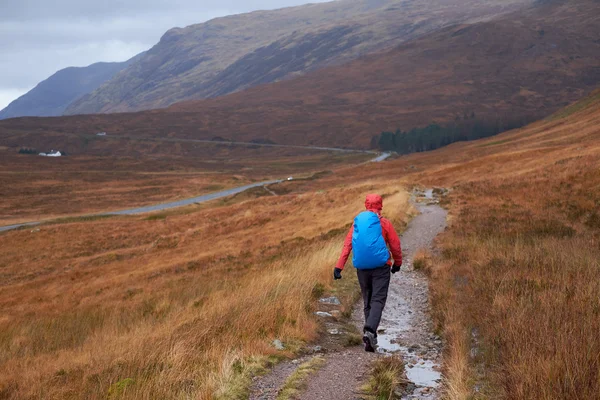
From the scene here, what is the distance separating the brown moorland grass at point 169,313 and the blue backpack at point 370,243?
5.57 ft

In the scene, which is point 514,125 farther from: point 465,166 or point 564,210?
point 564,210

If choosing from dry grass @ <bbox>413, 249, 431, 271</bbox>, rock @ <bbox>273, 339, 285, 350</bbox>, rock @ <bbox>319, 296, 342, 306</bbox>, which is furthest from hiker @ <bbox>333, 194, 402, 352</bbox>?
dry grass @ <bbox>413, 249, 431, 271</bbox>

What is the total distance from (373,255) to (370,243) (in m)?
0.20

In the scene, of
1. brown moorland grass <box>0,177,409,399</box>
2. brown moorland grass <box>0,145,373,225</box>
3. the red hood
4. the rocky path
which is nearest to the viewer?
the rocky path

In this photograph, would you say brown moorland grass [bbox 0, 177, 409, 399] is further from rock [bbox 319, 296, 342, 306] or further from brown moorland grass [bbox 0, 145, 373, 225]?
brown moorland grass [bbox 0, 145, 373, 225]

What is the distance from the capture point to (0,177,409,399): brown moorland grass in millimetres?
7630

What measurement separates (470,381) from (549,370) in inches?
53.0

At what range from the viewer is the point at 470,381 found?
6570 mm

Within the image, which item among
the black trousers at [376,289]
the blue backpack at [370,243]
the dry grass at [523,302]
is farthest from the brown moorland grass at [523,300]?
the blue backpack at [370,243]

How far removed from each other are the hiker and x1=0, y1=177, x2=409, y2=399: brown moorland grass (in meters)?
1.19

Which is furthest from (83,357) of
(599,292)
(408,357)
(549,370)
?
(599,292)

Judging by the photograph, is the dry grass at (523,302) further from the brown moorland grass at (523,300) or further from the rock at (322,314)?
the rock at (322,314)

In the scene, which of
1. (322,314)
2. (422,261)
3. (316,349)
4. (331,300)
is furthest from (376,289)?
(422,261)

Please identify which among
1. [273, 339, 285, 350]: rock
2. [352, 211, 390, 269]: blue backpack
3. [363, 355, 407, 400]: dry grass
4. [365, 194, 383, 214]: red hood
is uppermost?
[365, 194, 383, 214]: red hood
